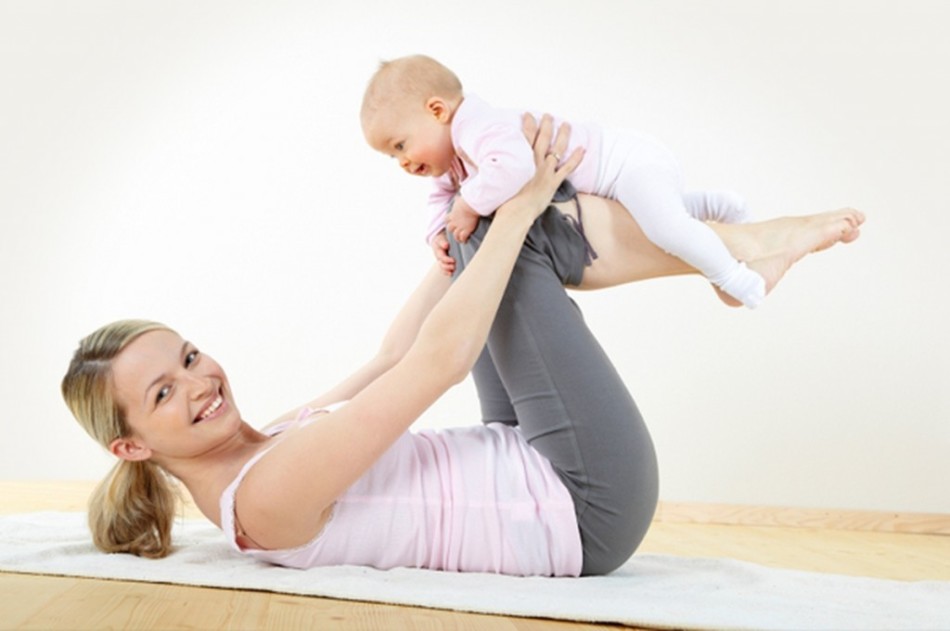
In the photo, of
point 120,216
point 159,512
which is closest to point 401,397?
point 159,512

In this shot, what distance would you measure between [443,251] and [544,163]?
0.85ft

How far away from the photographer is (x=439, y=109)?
2.09 m

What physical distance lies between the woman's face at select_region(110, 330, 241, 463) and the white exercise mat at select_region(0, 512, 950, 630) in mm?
216

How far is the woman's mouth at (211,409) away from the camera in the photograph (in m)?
1.84

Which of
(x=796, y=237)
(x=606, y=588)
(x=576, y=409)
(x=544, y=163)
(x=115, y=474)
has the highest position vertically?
(x=544, y=163)

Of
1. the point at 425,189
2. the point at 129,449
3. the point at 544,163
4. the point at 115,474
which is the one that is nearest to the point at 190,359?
the point at 129,449

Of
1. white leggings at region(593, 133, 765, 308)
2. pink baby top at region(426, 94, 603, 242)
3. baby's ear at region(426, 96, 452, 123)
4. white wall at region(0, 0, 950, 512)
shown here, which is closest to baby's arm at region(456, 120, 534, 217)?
pink baby top at region(426, 94, 603, 242)

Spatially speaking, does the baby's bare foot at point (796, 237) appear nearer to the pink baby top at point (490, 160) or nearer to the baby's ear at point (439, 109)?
the pink baby top at point (490, 160)

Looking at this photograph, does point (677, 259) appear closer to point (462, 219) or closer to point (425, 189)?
point (462, 219)

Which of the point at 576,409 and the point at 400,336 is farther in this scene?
the point at 400,336

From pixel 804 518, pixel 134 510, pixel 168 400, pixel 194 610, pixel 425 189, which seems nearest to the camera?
pixel 194 610

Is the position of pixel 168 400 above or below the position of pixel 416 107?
below

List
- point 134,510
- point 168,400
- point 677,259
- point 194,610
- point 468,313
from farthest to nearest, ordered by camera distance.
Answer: point 677,259 → point 134,510 → point 168,400 → point 468,313 → point 194,610

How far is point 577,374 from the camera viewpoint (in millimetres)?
1833
